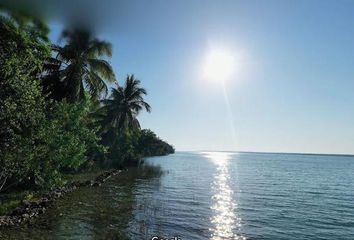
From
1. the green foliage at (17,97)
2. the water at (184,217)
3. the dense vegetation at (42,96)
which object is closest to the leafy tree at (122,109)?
the dense vegetation at (42,96)

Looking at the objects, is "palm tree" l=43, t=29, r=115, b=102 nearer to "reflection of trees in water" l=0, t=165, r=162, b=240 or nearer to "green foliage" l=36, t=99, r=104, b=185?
"green foliage" l=36, t=99, r=104, b=185

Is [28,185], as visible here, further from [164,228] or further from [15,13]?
[15,13]

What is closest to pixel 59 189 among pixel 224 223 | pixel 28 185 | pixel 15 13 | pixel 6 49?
pixel 28 185

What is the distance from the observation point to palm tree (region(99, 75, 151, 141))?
6019 centimetres

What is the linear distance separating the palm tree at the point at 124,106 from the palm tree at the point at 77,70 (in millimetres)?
27113

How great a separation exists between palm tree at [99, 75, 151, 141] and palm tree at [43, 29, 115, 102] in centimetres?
2711

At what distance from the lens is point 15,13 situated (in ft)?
47.3

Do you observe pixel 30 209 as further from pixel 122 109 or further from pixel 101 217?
pixel 122 109

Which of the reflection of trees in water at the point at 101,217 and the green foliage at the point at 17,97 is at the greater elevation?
the green foliage at the point at 17,97

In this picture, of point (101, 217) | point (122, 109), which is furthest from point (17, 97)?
point (122, 109)

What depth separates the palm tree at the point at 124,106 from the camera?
60191 millimetres

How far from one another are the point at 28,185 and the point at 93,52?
41.5ft

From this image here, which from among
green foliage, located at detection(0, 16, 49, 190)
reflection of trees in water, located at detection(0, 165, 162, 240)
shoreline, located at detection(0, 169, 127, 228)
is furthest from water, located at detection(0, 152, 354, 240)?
green foliage, located at detection(0, 16, 49, 190)

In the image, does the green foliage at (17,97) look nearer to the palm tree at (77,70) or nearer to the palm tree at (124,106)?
the palm tree at (77,70)
